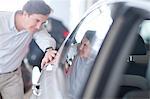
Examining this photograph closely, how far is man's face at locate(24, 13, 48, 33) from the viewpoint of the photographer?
3064 millimetres

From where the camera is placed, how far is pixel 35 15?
3041 millimetres

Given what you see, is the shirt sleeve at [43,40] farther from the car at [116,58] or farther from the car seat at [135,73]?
the car seat at [135,73]

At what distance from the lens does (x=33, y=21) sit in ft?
10.1

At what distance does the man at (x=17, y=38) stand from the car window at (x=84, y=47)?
731 mm

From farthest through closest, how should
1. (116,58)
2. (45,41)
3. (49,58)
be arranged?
(45,41) < (49,58) < (116,58)

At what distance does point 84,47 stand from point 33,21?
1.22 meters

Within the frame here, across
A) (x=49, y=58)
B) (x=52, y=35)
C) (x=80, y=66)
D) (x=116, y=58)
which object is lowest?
(x=52, y=35)

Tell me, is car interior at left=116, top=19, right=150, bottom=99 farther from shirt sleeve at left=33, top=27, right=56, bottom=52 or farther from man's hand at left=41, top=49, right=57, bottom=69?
shirt sleeve at left=33, top=27, right=56, bottom=52

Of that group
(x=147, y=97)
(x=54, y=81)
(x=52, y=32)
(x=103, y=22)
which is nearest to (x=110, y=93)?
(x=147, y=97)

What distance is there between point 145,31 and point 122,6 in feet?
0.48

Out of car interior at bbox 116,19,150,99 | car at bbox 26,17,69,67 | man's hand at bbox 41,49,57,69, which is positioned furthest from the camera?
car at bbox 26,17,69,67

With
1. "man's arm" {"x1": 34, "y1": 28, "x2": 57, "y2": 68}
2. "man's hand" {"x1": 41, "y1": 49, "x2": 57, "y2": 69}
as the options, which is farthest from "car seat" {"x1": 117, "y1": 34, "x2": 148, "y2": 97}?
"man's arm" {"x1": 34, "y1": 28, "x2": 57, "y2": 68}

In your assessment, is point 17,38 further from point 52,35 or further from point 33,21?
point 52,35

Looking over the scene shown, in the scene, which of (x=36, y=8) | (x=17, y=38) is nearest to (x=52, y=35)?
(x=17, y=38)
